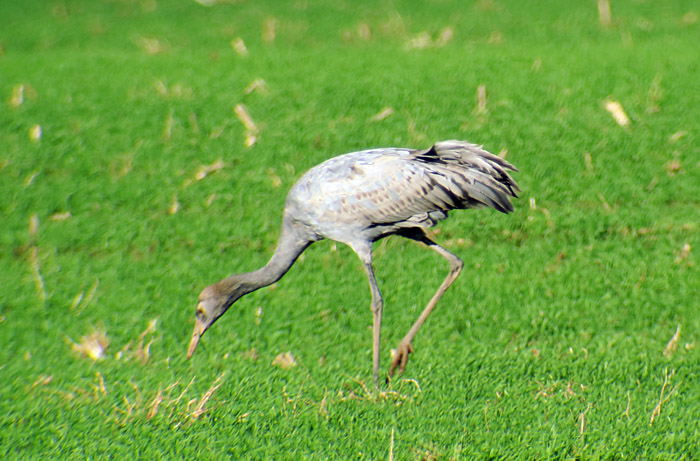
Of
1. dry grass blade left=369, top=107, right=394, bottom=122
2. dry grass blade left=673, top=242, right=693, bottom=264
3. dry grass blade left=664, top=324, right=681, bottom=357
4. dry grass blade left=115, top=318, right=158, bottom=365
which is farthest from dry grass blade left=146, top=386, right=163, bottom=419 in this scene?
dry grass blade left=369, top=107, right=394, bottom=122

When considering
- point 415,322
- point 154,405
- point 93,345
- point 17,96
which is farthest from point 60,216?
point 415,322

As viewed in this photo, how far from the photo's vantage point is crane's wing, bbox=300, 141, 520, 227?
565cm

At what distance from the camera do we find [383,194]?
570 cm

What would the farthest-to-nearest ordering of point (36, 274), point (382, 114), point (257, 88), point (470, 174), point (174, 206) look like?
point (257, 88)
point (382, 114)
point (174, 206)
point (36, 274)
point (470, 174)

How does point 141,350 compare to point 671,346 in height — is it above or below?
below

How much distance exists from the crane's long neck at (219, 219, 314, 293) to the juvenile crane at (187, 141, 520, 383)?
0.02 m

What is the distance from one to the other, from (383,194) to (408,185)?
18 centimetres

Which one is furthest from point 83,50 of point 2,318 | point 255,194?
point 2,318

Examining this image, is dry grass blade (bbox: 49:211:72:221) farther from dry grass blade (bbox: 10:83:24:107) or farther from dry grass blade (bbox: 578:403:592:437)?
dry grass blade (bbox: 578:403:592:437)

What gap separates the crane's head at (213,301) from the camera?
5.88 metres

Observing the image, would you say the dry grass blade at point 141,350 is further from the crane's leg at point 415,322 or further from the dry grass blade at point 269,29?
the dry grass blade at point 269,29

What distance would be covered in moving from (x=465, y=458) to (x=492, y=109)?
5.31 metres

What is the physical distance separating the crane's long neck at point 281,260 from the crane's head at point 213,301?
0.17ft

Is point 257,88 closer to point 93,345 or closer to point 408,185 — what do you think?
point 93,345
